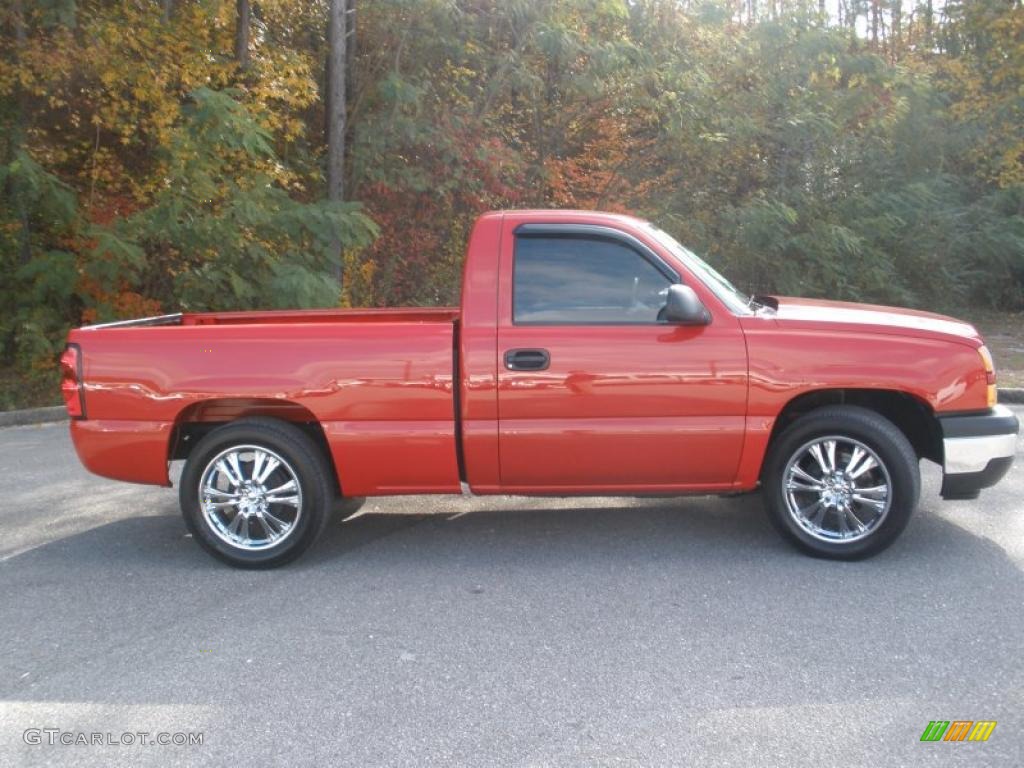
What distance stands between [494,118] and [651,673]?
12549 millimetres

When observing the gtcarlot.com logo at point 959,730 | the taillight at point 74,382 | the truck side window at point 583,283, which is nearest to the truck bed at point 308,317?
the taillight at point 74,382

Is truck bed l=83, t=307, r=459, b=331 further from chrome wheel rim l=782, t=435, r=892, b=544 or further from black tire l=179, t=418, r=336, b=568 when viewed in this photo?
chrome wheel rim l=782, t=435, r=892, b=544

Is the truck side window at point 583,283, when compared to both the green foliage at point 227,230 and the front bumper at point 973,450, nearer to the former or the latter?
the front bumper at point 973,450

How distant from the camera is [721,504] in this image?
6.52 metres

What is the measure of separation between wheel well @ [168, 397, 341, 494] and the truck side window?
134 centimetres

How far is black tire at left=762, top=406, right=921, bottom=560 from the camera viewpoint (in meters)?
5.14

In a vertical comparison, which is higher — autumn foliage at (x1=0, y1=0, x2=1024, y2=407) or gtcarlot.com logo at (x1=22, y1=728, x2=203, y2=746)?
autumn foliage at (x1=0, y1=0, x2=1024, y2=407)

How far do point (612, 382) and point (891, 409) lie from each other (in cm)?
173

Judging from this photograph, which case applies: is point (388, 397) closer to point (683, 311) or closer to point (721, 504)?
point (683, 311)

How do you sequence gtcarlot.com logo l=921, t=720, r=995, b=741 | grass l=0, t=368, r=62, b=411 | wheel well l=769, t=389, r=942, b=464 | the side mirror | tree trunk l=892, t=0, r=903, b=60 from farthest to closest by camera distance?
1. tree trunk l=892, t=0, r=903, b=60
2. grass l=0, t=368, r=62, b=411
3. wheel well l=769, t=389, r=942, b=464
4. the side mirror
5. gtcarlot.com logo l=921, t=720, r=995, b=741

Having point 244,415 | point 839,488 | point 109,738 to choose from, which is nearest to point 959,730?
point 839,488

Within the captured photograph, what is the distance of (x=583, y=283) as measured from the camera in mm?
5297

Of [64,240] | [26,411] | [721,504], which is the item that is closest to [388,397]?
[721,504]

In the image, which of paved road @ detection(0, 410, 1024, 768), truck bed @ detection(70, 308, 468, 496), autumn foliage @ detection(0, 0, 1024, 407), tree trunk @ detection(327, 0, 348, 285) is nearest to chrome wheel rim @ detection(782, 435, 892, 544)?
paved road @ detection(0, 410, 1024, 768)
